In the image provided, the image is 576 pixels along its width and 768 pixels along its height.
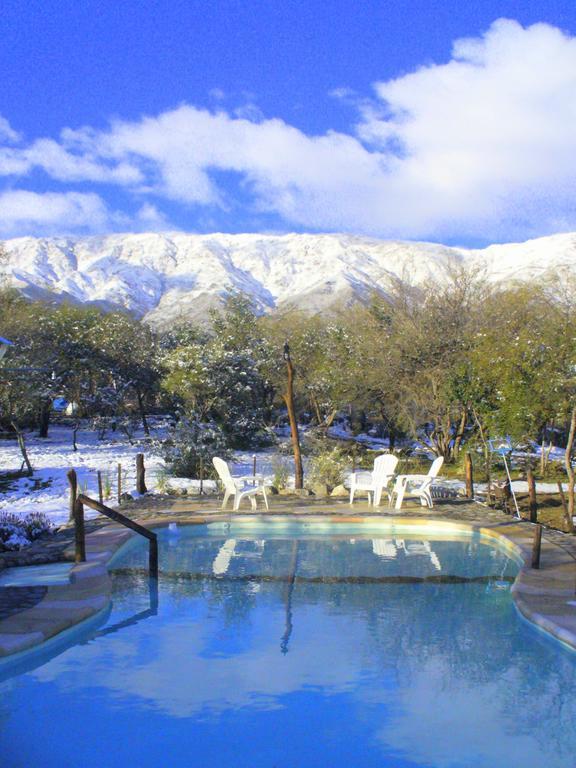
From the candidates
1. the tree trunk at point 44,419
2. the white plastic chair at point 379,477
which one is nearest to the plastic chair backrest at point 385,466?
the white plastic chair at point 379,477

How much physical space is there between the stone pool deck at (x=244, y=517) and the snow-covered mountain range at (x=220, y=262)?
9812 cm

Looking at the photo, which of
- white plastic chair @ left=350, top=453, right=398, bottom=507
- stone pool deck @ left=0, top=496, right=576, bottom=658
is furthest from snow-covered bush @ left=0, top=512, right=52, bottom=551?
white plastic chair @ left=350, top=453, right=398, bottom=507

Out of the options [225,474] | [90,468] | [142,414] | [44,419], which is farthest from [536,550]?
[142,414]

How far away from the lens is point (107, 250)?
15850 centimetres

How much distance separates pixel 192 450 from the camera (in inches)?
653

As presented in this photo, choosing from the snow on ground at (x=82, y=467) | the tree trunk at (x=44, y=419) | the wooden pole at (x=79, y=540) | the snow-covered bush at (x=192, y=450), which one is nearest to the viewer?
the wooden pole at (x=79, y=540)

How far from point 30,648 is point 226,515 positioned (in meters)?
5.66

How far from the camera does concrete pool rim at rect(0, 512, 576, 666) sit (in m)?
5.12

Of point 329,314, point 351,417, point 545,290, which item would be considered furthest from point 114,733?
point 329,314

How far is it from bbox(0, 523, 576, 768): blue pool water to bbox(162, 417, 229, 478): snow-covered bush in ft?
29.3

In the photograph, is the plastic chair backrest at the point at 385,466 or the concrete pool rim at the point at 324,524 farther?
the plastic chair backrest at the point at 385,466

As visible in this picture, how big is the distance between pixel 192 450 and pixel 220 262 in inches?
5390

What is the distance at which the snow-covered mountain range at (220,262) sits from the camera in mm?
121375

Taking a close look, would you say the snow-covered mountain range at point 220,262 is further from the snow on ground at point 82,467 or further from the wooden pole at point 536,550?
the wooden pole at point 536,550
